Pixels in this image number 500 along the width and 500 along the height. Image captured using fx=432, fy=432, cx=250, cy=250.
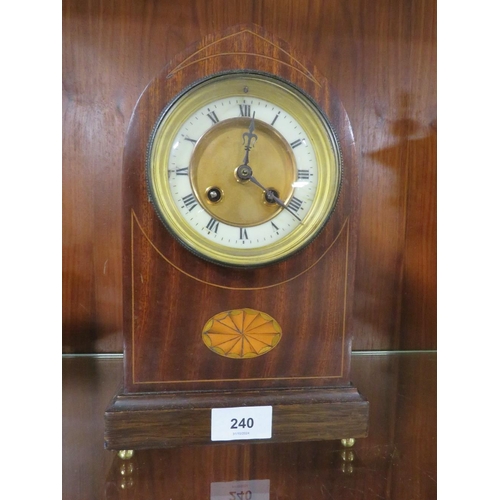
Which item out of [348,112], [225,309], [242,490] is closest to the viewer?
[242,490]

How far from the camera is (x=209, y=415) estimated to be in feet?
2.78

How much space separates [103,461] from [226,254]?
463 mm

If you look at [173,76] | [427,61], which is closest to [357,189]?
[173,76]

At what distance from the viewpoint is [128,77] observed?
1222mm

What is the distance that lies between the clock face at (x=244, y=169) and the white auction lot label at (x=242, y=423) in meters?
0.29

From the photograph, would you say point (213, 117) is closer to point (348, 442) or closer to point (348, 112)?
point (348, 112)

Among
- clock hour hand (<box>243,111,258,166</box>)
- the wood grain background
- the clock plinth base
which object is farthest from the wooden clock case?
the wood grain background

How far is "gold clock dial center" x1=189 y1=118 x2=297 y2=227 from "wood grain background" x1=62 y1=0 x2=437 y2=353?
1.50 feet

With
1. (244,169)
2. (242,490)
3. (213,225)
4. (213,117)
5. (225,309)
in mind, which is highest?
(213,117)

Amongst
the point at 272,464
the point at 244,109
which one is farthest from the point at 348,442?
the point at 244,109

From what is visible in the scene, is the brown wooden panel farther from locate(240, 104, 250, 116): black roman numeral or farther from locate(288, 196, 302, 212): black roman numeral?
locate(240, 104, 250, 116): black roman numeral

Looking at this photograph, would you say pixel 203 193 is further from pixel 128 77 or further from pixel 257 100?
pixel 128 77

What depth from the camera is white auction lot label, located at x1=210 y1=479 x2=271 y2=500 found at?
738 mm

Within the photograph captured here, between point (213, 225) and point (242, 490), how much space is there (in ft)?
1.58
